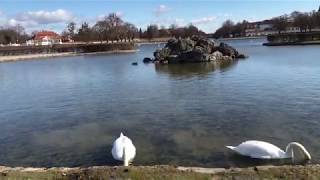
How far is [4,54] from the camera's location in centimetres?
10281

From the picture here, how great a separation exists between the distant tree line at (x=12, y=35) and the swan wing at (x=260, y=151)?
14108 centimetres

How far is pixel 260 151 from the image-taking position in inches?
450

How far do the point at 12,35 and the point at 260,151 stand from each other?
150951 millimetres

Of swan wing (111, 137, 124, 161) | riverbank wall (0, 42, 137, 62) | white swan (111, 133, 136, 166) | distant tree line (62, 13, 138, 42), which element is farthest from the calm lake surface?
distant tree line (62, 13, 138, 42)

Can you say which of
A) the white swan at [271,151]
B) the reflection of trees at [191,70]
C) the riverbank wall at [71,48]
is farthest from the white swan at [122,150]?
the riverbank wall at [71,48]

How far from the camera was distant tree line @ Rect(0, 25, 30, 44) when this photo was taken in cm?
14532

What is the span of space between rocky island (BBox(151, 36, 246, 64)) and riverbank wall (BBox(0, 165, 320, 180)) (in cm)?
4659

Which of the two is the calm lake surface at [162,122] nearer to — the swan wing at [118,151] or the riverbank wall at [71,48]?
the swan wing at [118,151]

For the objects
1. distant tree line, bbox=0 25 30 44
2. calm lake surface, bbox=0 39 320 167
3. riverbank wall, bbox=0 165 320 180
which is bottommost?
calm lake surface, bbox=0 39 320 167

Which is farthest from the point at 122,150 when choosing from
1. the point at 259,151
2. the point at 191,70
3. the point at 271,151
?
the point at 191,70

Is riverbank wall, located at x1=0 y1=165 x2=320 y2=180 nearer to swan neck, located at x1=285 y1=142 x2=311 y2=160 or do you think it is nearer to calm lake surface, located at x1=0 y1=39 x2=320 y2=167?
swan neck, located at x1=285 y1=142 x2=311 y2=160

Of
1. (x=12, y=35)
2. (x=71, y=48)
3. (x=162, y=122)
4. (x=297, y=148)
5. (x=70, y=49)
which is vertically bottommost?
(x=162, y=122)

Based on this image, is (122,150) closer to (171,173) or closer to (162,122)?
(171,173)

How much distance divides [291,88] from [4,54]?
8977 centimetres
